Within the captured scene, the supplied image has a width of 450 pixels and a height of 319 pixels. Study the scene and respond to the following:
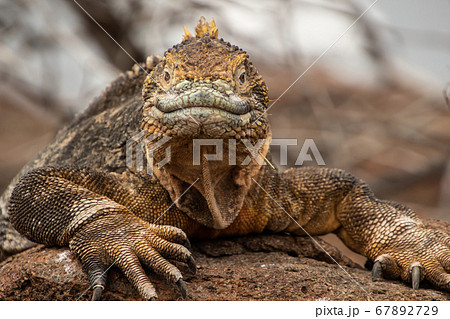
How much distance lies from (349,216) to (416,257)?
867 millimetres

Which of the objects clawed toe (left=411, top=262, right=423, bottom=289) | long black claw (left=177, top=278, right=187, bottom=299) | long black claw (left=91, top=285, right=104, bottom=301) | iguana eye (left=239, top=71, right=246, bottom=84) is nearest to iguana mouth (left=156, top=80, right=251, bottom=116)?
iguana eye (left=239, top=71, right=246, bottom=84)

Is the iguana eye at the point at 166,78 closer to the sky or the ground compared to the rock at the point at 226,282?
closer to the sky

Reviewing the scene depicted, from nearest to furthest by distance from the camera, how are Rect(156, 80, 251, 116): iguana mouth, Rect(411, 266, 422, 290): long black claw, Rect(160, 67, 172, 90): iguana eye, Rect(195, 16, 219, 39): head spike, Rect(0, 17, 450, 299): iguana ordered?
1. Rect(156, 80, 251, 116): iguana mouth
2. Rect(0, 17, 450, 299): iguana
3. Rect(160, 67, 172, 90): iguana eye
4. Rect(411, 266, 422, 290): long black claw
5. Rect(195, 16, 219, 39): head spike

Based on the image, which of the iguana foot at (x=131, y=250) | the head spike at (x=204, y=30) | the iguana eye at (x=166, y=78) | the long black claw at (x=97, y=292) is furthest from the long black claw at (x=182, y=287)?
the head spike at (x=204, y=30)

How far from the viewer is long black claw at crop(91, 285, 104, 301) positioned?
11.6 feet

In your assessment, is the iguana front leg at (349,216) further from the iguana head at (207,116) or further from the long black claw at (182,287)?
the long black claw at (182,287)

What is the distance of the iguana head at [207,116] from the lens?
358 cm

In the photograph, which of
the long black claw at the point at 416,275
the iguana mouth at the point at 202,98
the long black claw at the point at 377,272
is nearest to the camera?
the iguana mouth at the point at 202,98

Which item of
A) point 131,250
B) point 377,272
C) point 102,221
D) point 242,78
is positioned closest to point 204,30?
point 242,78

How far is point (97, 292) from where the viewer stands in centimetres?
356

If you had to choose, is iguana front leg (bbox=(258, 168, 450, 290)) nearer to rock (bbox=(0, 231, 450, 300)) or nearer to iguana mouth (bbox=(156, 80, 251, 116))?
rock (bbox=(0, 231, 450, 300))

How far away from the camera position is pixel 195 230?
15.6ft

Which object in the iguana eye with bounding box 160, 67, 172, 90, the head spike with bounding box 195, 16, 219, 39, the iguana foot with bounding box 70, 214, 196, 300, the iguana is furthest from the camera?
the head spike with bounding box 195, 16, 219, 39

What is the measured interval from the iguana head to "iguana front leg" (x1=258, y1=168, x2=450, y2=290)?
0.68 m
